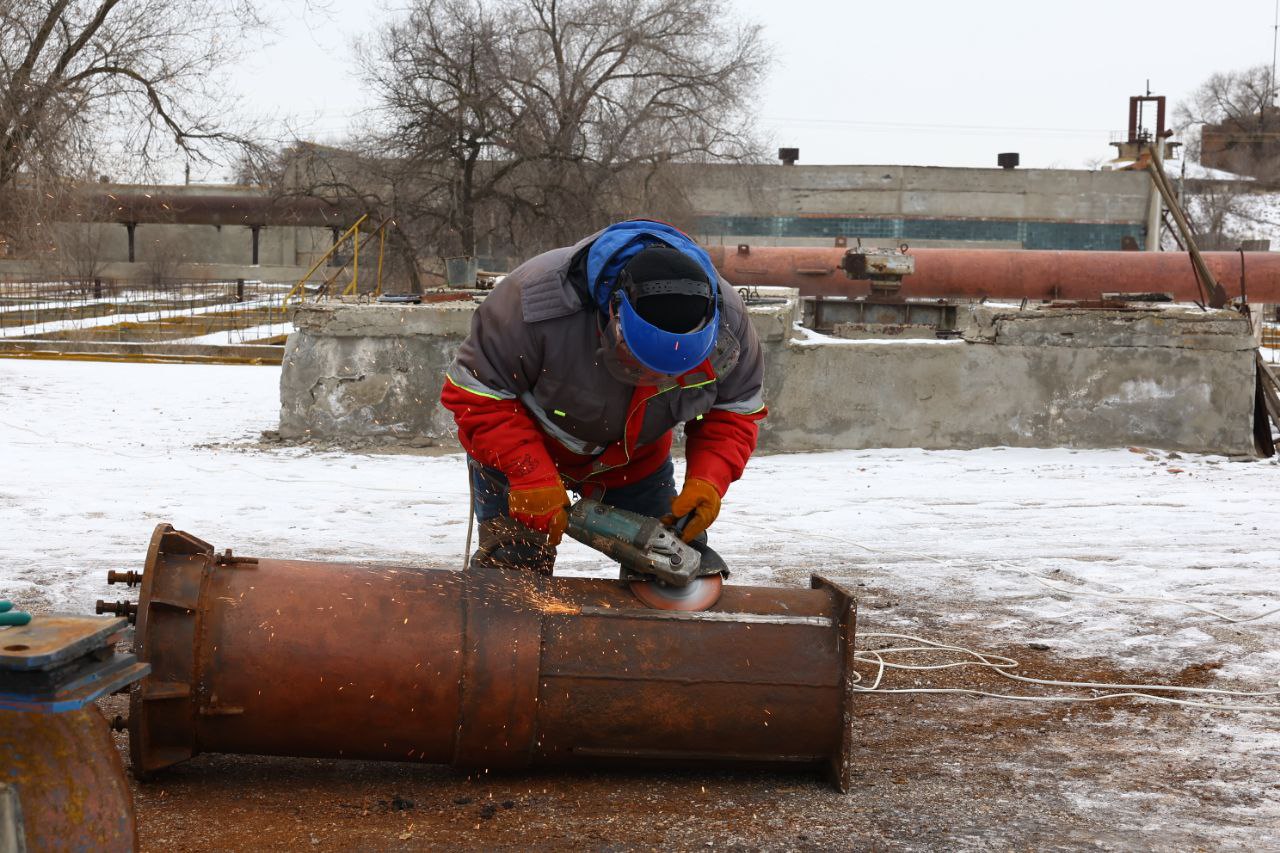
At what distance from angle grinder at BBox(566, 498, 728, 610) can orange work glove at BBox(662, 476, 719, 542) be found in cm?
5

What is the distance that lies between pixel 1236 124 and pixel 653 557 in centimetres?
6341

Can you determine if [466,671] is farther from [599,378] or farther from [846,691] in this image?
[846,691]

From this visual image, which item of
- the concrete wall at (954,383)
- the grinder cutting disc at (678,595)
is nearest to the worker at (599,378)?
the grinder cutting disc at (678,595)

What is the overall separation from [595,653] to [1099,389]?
21.2 ft

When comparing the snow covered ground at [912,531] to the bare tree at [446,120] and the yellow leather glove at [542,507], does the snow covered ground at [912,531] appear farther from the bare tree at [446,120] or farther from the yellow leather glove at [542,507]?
the bare tree at [446,120]

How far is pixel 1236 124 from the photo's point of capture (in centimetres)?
5794

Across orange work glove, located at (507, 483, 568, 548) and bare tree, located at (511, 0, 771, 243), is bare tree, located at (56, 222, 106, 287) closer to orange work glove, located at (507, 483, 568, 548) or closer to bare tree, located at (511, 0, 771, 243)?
bare tree, located at (511, 0, 771, 243)

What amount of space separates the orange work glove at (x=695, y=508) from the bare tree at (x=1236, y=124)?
2333 inches

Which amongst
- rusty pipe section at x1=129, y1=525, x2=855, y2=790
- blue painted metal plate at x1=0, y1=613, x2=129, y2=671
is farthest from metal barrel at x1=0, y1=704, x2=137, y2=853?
rusty pipe section at x1=129, y1=525, x2=855, y2=790

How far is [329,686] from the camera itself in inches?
117

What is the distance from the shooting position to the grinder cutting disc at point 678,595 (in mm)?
3160

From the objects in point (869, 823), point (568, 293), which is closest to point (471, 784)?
point (869, 823)

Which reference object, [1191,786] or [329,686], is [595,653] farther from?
[1191,786]

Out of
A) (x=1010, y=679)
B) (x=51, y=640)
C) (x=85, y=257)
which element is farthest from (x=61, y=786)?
(x=85, y=257)
